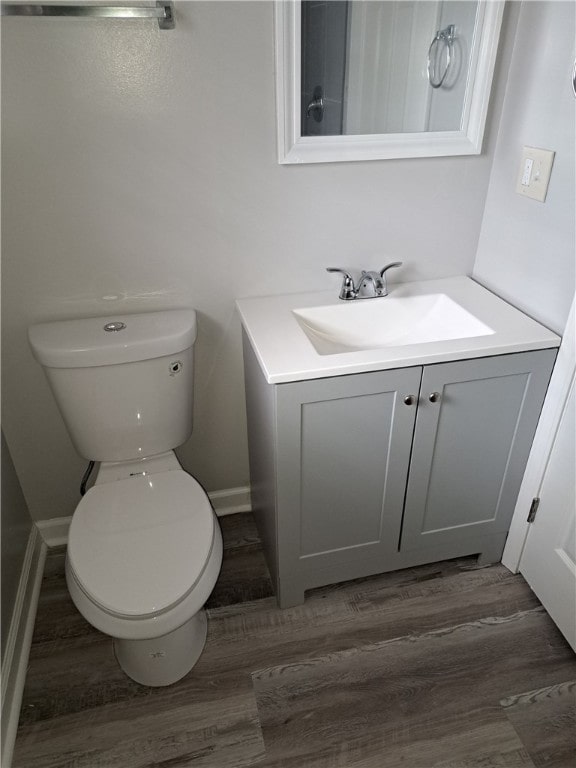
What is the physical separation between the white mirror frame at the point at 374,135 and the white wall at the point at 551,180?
0.26ft

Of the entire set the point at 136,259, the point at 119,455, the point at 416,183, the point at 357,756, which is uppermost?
the point at 416,183

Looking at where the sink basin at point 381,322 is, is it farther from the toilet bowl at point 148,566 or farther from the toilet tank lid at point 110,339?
the toilet bowl at point 148,566

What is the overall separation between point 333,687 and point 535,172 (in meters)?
1.49

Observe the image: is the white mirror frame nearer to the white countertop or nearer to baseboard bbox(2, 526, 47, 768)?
the white countertop

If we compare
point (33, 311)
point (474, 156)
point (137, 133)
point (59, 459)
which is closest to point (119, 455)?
point (59, 459)

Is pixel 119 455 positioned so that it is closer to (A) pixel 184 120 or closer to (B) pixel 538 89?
(A) pixel 184 120

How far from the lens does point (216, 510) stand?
2.06m

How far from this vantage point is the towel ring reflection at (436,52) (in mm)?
1479

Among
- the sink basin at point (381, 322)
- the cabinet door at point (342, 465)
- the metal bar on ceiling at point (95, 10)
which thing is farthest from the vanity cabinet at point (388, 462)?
the metal bar on ceiling at point (95, 10)

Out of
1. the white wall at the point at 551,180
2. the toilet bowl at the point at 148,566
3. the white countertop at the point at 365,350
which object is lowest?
the toilet bowl at the point at 148,566

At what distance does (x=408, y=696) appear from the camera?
1.48 metres

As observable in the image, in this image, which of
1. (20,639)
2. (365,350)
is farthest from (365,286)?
(20,639)

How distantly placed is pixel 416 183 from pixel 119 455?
119 cm

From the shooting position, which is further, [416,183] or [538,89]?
[416,183]
